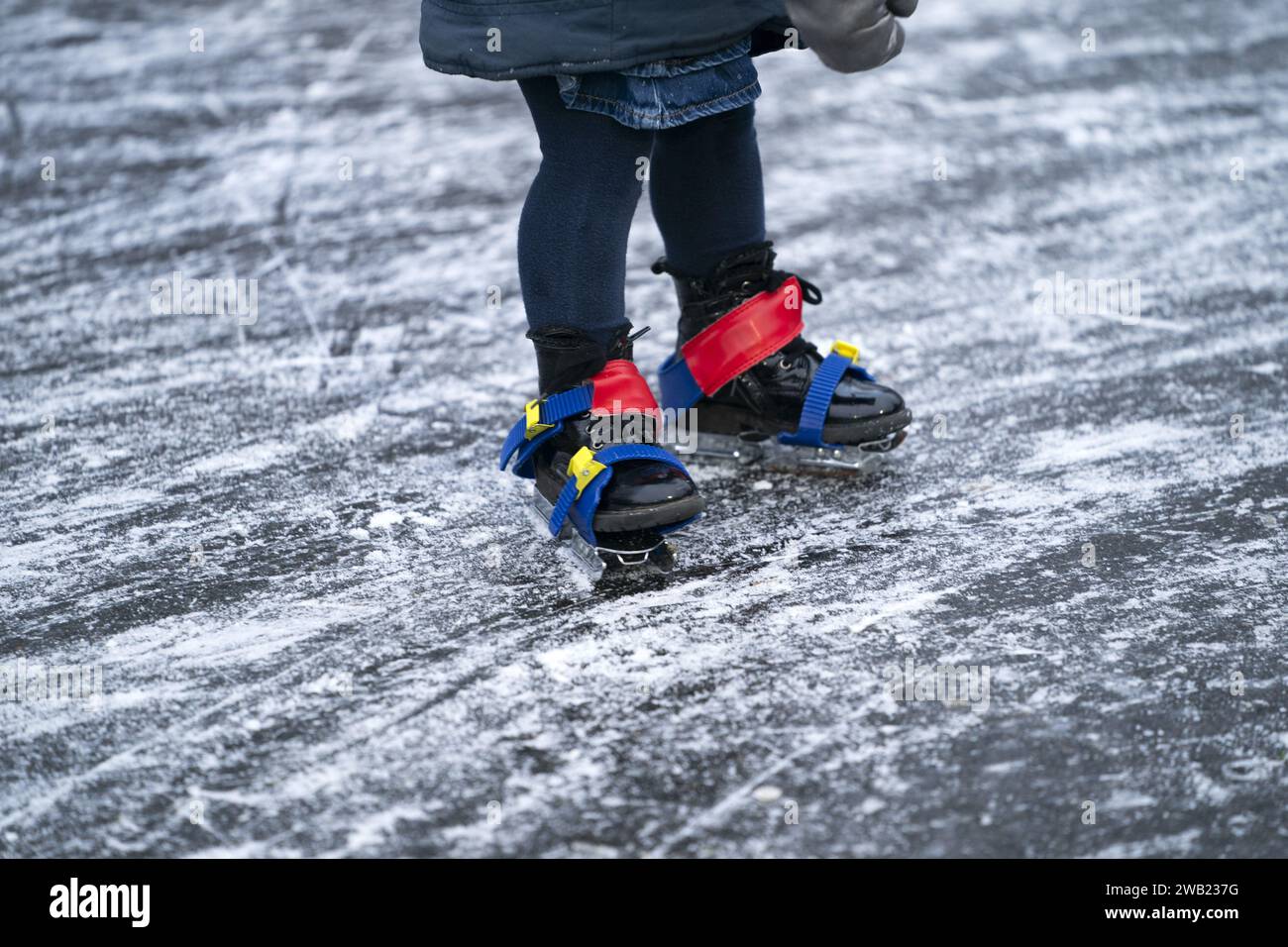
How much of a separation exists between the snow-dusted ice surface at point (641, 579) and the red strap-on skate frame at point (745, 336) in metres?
0.21

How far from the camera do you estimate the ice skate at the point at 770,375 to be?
250cm

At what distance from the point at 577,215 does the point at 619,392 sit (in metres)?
0.29

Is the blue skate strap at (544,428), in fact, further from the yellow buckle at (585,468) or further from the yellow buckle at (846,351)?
the yellow buckle at (846,351)

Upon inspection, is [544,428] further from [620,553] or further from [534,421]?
[620,553]

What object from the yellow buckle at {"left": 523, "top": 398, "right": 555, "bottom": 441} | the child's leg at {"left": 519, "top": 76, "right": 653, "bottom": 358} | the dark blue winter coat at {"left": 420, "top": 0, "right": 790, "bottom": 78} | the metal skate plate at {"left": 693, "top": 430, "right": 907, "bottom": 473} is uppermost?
the dark blue winter coat at {"left": 420, "top": 0, "right": 790, "bottom": 78}

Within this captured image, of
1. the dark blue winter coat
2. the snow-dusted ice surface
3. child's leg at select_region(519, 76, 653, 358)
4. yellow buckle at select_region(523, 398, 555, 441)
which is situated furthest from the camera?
yellow buckle at select_region(523, 398, 555, 441)

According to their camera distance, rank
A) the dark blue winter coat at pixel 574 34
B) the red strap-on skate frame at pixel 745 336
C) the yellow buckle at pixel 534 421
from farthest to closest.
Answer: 1. the red strap-on skate frame at pixel 745 336
2. the yellow buckle at pixel 534 421
3. the dark blue winter coat at pixel 574 34

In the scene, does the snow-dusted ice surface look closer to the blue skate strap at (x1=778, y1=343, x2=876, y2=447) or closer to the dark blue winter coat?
the blue skate strap at (x1=778, y1=343, x2=876, y2=447)

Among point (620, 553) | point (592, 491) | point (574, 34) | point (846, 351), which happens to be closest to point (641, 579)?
point (620, 553)

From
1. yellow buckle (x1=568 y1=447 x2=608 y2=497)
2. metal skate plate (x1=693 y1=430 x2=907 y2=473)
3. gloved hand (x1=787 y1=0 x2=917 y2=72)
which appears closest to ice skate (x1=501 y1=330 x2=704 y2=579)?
yellow buckle (x1=568 y1=447 x2=608 y2=497)

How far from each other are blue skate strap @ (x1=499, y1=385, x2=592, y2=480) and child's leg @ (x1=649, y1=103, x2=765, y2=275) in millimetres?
404

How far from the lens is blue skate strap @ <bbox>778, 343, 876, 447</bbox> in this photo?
250 centimetres

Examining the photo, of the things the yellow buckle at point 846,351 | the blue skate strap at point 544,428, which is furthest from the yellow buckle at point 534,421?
the yellow buckle at point 846,351
